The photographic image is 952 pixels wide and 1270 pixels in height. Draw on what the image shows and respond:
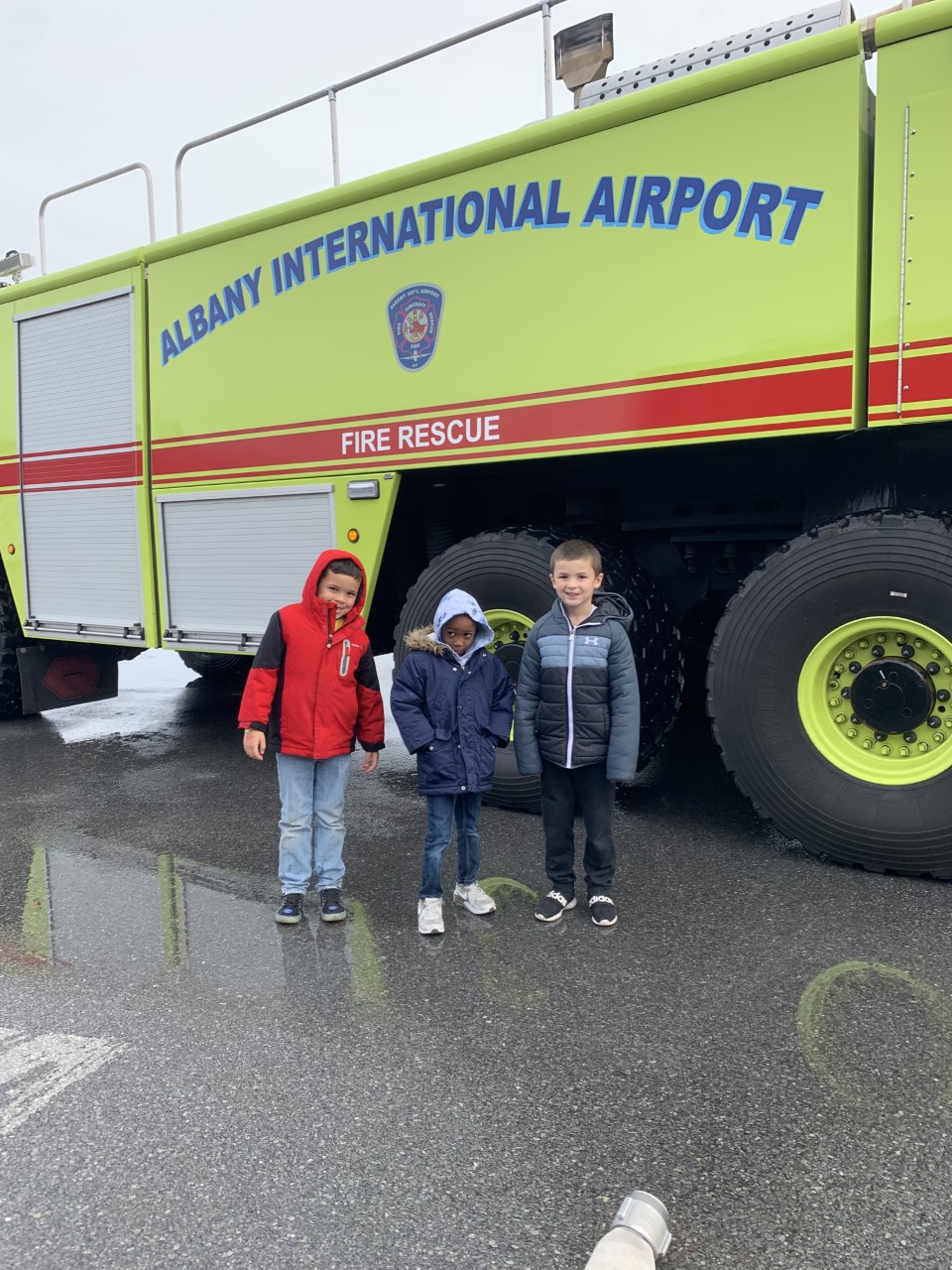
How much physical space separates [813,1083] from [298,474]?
356 cm

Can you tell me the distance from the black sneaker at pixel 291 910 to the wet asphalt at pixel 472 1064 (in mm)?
101

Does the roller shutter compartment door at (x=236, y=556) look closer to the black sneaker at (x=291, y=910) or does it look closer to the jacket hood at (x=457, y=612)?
the jacket hood at (x=457, y=612)

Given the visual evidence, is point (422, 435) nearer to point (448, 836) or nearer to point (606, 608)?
point (606, 608)

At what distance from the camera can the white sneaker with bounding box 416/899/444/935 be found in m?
3.18

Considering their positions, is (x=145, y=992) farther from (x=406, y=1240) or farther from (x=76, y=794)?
(x=76, y=794)

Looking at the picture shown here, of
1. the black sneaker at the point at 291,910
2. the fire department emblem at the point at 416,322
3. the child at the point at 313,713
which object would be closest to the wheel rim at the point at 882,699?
the child at the point at 313,713

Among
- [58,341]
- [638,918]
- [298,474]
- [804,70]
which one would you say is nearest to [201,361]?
[298,474]

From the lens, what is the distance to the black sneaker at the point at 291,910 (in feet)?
10.8

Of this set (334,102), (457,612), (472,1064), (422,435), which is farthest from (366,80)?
(472,1064)

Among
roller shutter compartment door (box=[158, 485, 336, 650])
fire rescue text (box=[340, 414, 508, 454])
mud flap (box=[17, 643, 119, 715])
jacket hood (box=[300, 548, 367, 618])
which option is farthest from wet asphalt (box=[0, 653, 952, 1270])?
mud flap (box=[17, 643, 119, 715])

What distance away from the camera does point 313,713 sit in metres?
3.37

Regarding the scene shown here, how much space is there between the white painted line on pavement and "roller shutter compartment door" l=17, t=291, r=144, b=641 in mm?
3342

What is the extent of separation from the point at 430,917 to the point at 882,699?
1.82 m

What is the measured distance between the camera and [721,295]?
3.65m
